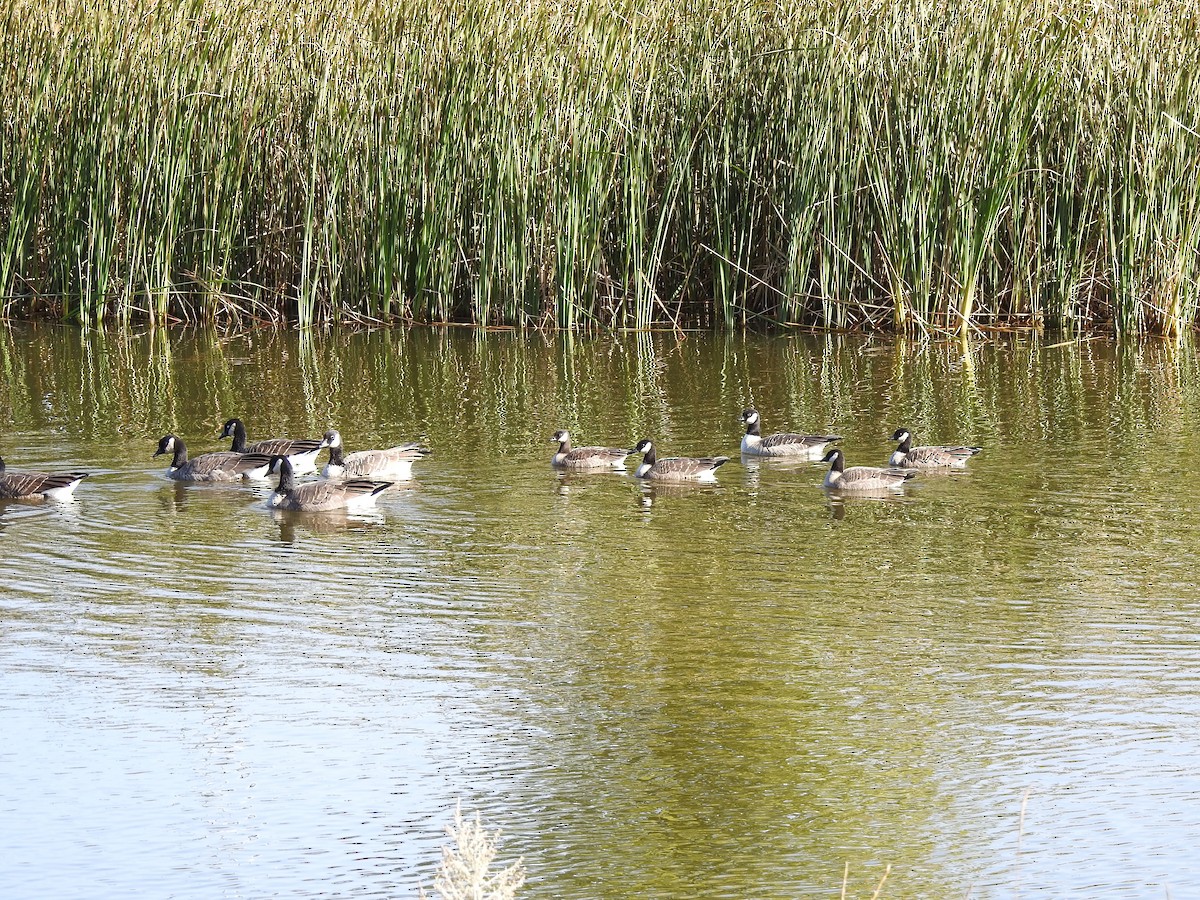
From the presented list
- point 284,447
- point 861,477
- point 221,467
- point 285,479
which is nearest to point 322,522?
point 285,479

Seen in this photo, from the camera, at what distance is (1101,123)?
19828 millimetres

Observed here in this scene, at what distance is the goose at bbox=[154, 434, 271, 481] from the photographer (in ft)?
44.7

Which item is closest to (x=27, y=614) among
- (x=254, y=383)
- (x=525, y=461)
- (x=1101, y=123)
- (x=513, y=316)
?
(x=525, y=461)

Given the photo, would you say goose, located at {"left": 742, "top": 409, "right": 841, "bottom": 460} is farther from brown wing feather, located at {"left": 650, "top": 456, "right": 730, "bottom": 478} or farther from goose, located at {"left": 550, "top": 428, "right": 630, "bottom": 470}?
goose, located at {"left": 550, "top": 428, "right": 630, "bottom": 470}

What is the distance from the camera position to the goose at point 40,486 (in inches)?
498

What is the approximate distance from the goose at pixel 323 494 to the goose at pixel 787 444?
3.19 metres

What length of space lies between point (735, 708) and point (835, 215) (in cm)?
1347

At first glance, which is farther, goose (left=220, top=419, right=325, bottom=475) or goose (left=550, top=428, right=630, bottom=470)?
goose (left=220, top=419, right=325, bottom=475)

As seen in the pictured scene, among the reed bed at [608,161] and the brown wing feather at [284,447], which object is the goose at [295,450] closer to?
the brown wing feather at [284,447]

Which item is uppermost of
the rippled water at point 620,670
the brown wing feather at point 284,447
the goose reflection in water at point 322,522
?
the brown wing feather at point 284,447

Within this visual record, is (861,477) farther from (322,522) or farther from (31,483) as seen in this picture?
(31,483)

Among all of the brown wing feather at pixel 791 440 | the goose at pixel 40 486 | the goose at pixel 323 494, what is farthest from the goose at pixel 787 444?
the goose at pixel 40 486

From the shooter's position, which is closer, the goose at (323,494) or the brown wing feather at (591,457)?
the goose at (323,494)

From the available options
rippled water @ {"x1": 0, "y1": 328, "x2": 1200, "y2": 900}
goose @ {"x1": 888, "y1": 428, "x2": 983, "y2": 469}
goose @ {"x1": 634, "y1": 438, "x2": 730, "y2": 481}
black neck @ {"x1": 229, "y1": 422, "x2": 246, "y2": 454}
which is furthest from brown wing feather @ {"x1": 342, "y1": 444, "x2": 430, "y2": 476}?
goose @ {"x1": 888, "y1": 428, "x2": 983, "y2": 469}
